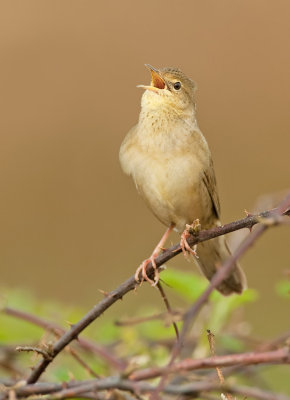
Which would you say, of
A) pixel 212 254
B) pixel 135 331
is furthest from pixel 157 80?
pixel 135 331

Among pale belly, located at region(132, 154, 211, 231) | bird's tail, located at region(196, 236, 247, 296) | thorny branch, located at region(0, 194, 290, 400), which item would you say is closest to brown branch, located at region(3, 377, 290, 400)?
thorny branch, located at region(0, 194, 290, 400)

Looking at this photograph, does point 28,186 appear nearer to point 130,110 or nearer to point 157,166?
point 130,110

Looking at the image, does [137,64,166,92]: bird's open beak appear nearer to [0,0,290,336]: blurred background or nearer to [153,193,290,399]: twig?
[0,0,290,336]: blurred background

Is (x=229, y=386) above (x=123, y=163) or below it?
below

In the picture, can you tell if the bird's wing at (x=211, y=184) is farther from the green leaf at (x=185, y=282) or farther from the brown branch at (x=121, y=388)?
the brown branch at (x=121, y=388)

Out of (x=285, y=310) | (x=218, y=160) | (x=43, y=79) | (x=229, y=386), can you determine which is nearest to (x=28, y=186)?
(x=43, y=79)

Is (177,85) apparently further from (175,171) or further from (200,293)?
(200,293)

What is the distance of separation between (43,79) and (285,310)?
241 centimetres

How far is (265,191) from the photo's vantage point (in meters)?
4.66

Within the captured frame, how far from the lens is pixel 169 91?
3225 millimetres

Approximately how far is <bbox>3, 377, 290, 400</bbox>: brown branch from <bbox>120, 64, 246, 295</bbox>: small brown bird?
1.41 meters

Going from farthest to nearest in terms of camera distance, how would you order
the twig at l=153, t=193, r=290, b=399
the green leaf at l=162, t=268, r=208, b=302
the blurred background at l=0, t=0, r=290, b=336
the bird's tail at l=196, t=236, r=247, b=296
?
the blurred background at l=0, t=0, r=290, b=336
the bird's tail at l=196, t=236, r=247, b=296
the green leaf at l=162, t=268, r=208, b=302
the twig at l=153, t=193, r=290, b=399

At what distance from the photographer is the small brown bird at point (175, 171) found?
2.83 meters

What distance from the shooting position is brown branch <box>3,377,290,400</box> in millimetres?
1026
